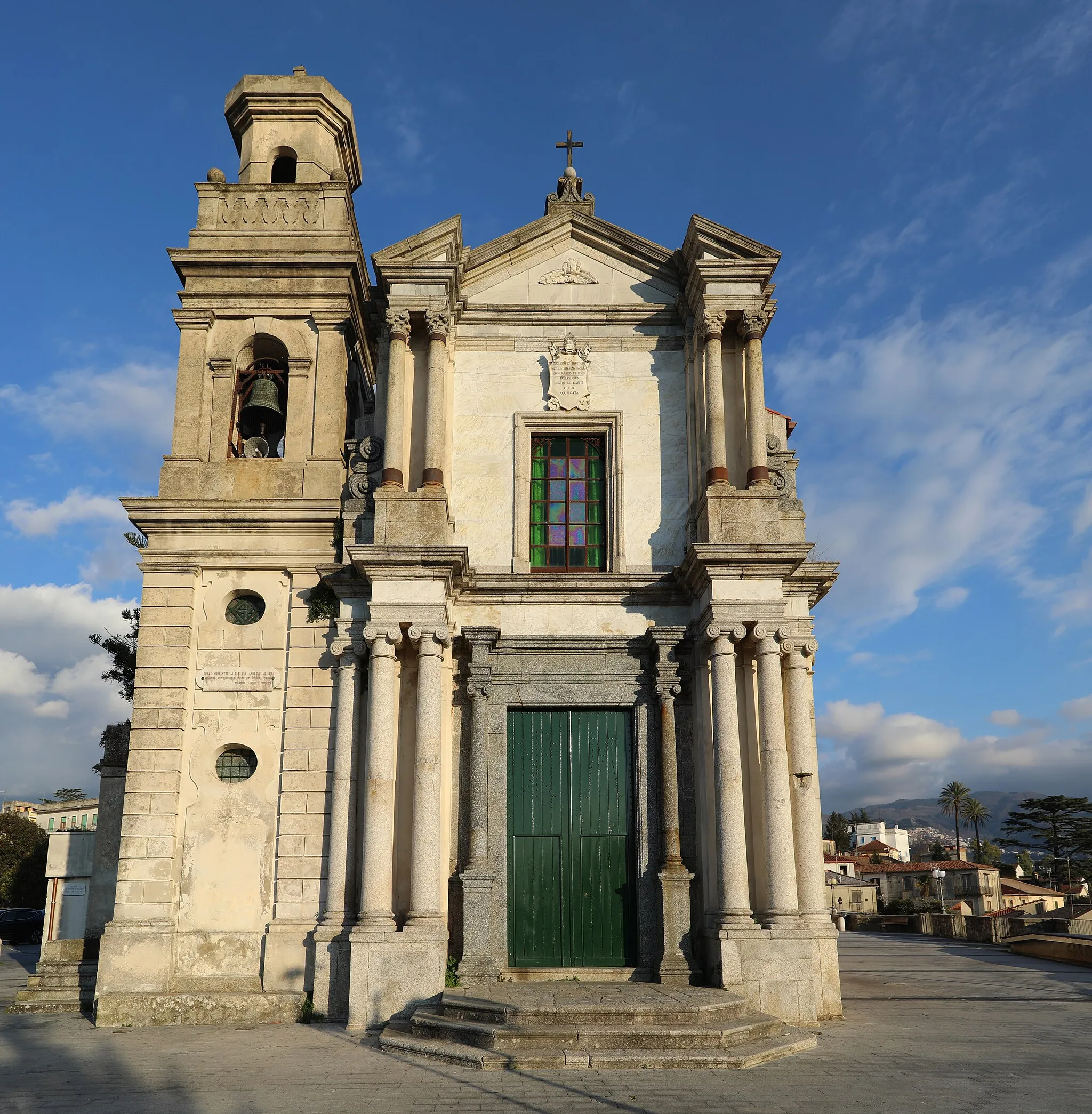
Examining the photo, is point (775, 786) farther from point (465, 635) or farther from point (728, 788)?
point (465, 635)

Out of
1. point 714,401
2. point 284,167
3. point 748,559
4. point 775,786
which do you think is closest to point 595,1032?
point 775,786

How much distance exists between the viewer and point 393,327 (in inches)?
593

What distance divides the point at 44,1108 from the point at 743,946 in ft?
25.7

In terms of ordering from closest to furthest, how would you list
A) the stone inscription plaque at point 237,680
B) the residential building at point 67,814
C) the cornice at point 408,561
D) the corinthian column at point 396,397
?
the cornice at point 408,561 → the stone inscription plaque at point 237,680 → the corinthian column at point 396,397 → the residential building at point 67,814

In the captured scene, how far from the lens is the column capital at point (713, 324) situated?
14.9 meters

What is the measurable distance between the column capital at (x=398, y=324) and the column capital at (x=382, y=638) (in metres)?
4.57

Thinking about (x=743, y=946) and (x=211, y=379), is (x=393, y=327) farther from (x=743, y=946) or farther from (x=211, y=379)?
(x=743, y=946)

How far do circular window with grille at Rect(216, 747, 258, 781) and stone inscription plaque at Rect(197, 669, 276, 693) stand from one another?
2.78ft

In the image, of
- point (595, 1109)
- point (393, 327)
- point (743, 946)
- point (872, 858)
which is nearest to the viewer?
point (595, 1109)

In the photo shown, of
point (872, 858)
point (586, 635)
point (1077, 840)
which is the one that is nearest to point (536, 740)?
point (586, 635)

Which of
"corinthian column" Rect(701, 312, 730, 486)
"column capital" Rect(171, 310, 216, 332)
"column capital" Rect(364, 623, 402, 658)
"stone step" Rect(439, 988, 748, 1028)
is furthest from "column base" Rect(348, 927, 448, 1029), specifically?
"column capital" Rect(171, 310, 216, 332)

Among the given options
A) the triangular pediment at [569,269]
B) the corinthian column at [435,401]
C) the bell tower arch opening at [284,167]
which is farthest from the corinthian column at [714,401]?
the bell tower arch opening at [284,167]

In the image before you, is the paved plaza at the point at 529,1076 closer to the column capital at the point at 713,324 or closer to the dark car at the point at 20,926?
the column capital at the point at 713,324

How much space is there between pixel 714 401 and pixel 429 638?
547 cm
